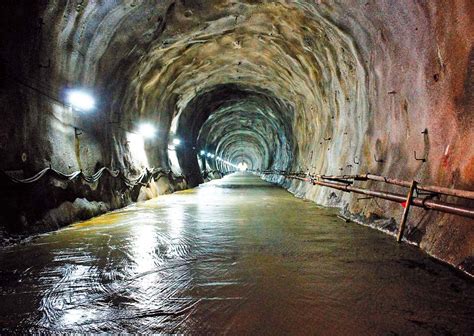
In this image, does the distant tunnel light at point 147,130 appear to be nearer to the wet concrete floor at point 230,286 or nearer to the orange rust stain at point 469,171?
the wet concrete floor at point 230,286

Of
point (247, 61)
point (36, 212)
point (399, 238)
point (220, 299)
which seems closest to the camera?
point (220, 299)

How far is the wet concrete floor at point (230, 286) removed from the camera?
251 cm

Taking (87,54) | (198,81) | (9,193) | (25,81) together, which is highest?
(198,81)

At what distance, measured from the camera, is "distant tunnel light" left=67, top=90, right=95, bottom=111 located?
7.73m

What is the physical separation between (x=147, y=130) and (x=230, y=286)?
36.7 feet

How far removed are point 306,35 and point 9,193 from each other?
7851 mm

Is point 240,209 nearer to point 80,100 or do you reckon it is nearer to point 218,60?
point 80,100

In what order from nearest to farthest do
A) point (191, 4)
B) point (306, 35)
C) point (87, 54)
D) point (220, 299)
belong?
1. point (220, 299)
2. point (87, 54)
3. point (191, 4)
4. point (306, 35)

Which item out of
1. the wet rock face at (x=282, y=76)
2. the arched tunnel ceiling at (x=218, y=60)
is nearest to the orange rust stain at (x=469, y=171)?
the wet rock face at (x=282, y=76)

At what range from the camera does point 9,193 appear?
213 inches

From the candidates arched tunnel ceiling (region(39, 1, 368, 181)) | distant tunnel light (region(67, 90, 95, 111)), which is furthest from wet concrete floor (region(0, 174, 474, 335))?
arched tunnel ceiling (region(39, 1, 368, 181))

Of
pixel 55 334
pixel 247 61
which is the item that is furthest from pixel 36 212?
pixel 247 61

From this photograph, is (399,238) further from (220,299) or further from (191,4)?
(191,4)

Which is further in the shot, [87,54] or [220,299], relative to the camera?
[87,54]
